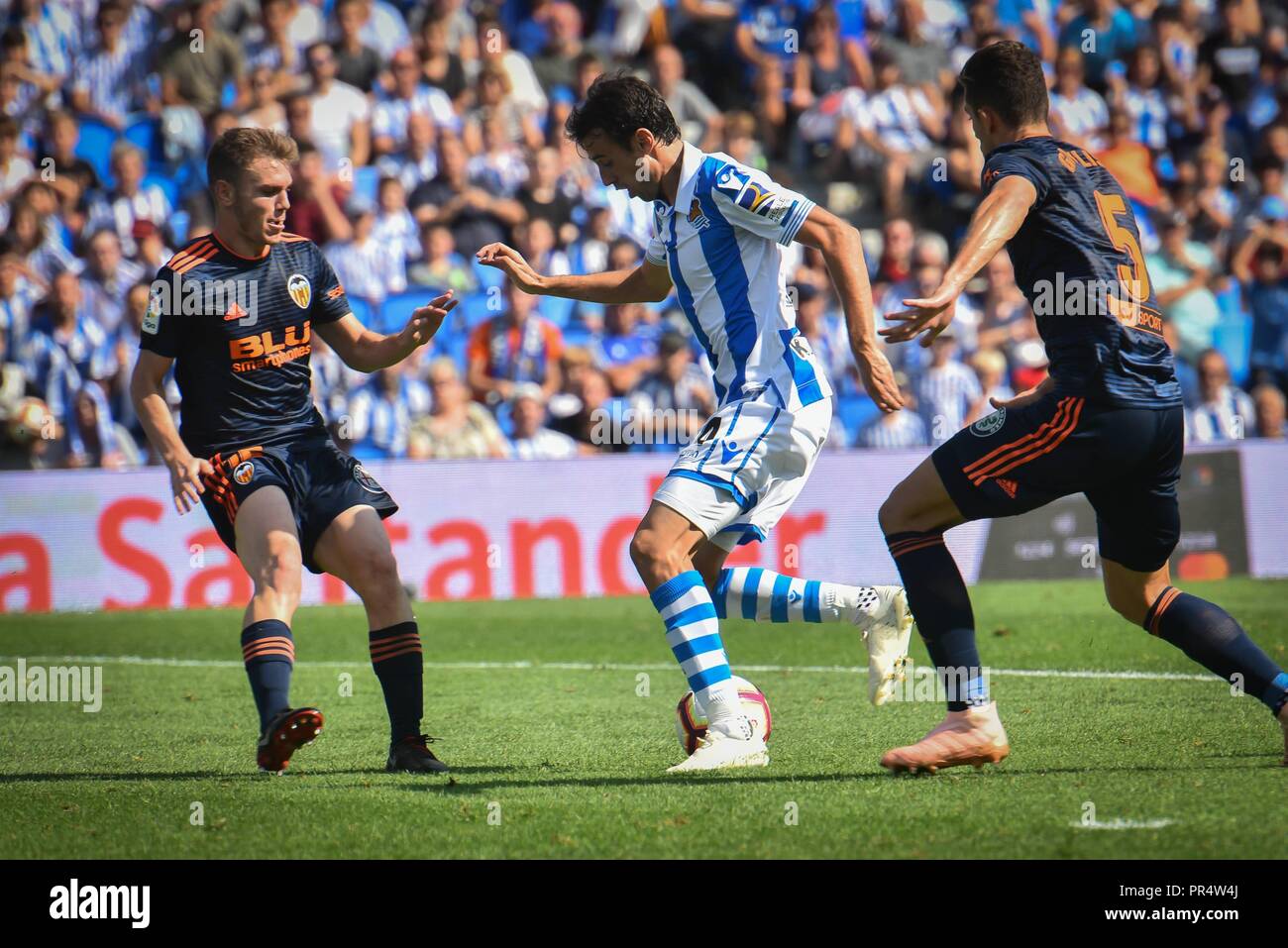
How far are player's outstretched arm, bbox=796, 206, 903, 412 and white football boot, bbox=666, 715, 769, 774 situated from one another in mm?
1230

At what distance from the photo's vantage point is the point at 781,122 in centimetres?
1806

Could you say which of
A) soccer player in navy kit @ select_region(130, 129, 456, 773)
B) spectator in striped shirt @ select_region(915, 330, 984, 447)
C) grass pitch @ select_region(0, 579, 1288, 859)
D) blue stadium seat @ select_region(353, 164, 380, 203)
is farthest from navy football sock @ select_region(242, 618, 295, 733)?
blue stadium seat @ select_region(353, 164, 380, 203)

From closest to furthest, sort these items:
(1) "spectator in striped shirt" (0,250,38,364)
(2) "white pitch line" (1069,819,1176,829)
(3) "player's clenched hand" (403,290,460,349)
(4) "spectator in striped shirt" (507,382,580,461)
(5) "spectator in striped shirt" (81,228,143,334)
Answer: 1. (2) "white pitch line" (1069,819,1176,829)
2. (3) "player's clenched hand" (403,290,460,349)
3. (4) "spectator in striped shirt" (507,382,580,461)
4. (1) "spectator in striped shirt" (0,250,38,364)
5. (5) "spectator in striped shirt" (81,228,143,334)

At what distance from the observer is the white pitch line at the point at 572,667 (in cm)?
814

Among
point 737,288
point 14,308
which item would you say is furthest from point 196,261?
point 14,308

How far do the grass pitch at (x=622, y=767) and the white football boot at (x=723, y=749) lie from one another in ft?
0.21

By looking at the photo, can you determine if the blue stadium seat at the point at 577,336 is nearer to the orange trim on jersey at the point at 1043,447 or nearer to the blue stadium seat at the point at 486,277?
the blue stadium seat at the point at 486,277

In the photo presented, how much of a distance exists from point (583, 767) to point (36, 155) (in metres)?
12.9

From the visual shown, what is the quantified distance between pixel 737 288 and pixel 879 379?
812mm

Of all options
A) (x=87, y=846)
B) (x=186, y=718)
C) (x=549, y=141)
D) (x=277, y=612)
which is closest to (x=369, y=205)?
(x=549, y=141)

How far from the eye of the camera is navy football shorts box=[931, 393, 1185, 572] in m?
5.14

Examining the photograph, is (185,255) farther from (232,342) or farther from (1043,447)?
(1043,447)

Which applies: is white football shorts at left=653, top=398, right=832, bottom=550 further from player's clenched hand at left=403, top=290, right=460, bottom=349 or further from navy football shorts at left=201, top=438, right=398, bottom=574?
navy football shorts at left=201, top=438, right=398, bottom=574

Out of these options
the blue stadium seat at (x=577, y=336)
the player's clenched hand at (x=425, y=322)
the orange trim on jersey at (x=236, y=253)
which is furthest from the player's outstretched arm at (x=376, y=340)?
the blue stadium seat at (x=577, y=336)
